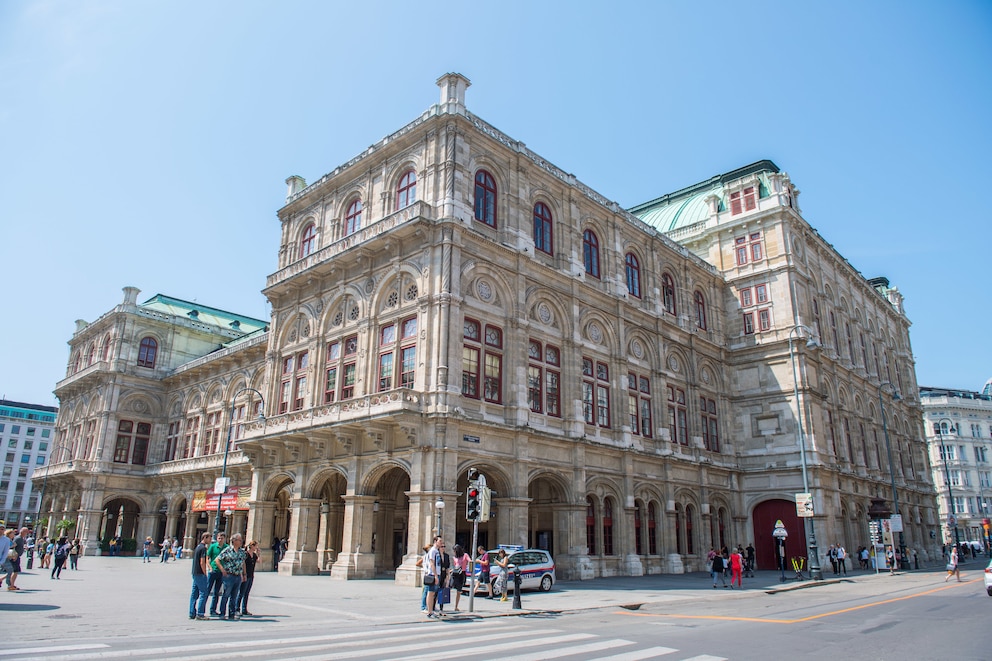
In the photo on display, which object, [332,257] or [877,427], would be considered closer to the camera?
[332,257]

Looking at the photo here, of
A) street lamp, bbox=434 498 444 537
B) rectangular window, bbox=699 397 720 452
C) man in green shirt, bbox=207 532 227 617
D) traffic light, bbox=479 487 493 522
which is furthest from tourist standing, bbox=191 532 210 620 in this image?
rectangular window, bbox=699 397 720 452

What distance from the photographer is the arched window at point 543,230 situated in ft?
111

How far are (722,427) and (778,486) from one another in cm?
463

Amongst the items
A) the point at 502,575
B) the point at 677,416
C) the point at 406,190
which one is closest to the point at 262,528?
the point at 502,575

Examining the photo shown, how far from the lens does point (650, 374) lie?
3769 centimetres

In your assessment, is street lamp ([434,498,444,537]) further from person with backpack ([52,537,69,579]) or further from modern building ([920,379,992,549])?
modern building ([920,379,992,549])

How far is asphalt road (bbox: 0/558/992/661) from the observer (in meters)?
10.9

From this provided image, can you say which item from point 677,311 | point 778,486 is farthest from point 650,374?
point 778,486

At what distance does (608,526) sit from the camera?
107ft

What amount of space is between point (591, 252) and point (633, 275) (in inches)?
154

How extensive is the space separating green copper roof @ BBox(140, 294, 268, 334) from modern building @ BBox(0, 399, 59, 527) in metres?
66.0

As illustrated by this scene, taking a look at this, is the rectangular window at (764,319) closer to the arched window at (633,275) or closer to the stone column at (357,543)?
the arched window at (633,275)

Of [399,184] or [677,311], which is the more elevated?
[399,184]

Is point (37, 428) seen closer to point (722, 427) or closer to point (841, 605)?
point (722, 427)
